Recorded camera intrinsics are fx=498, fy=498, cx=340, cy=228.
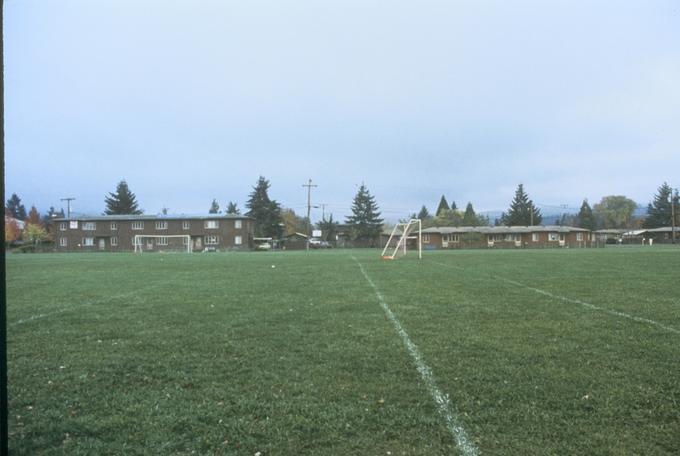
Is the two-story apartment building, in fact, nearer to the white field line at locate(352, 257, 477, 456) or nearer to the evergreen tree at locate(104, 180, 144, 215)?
the evergreen tree at locate(104, 180, 144, 215)

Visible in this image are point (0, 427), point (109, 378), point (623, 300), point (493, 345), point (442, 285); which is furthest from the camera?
point (442, 285)

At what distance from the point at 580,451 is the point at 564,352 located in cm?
286

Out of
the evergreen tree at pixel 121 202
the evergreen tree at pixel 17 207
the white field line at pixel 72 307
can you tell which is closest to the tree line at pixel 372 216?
the evergreen tree at pixel 121 202

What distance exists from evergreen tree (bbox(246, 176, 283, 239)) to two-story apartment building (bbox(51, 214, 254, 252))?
8.57 meters

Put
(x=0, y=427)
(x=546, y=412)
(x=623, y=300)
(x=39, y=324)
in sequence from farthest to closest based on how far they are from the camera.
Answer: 1. (x=623, y=300)
2. (x=39, y=324)
3. (x=546, y=412)
4. (x=0, y=427)

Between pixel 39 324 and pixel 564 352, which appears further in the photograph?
pixel 39 324

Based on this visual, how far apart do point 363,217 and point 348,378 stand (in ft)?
285

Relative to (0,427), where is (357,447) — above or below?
below

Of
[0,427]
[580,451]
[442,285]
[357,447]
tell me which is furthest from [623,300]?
[0,427]

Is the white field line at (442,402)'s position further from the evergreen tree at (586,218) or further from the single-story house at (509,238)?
the evergreen tree at (586,218)

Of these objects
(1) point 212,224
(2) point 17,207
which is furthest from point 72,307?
(2) point 17,207

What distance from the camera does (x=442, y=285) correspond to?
14.5 m

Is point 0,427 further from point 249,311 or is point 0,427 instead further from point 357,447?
point 249,311

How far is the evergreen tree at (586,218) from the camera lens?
112m
